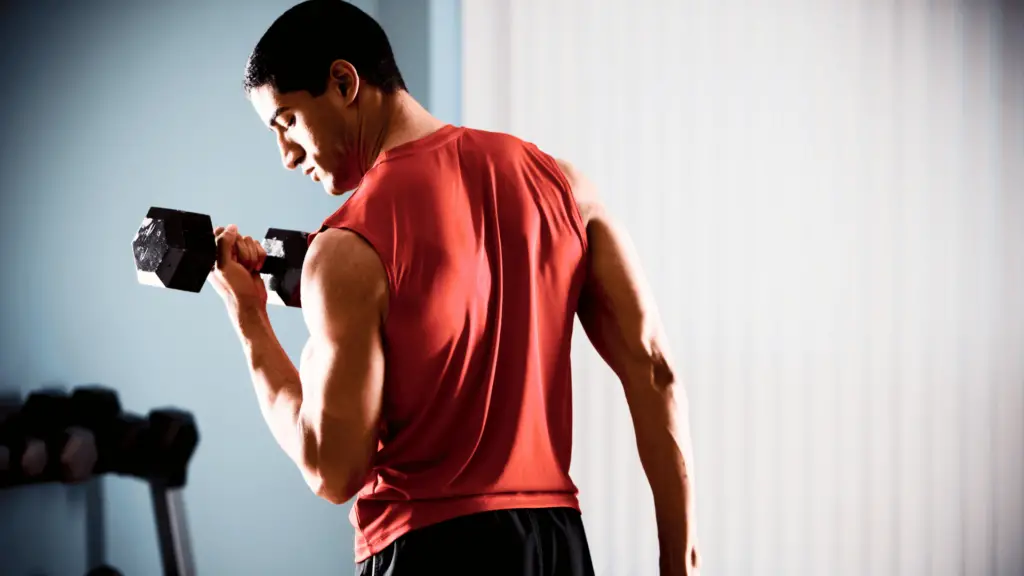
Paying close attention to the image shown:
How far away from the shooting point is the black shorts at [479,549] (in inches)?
35.1

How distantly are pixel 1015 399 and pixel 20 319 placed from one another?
7.17 ft

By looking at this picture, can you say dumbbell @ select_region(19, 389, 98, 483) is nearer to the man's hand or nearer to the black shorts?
the man's hand

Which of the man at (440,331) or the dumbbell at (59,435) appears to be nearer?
the man at (440,331)

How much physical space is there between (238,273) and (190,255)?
0.06 metres

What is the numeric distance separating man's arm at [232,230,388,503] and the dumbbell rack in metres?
0.76

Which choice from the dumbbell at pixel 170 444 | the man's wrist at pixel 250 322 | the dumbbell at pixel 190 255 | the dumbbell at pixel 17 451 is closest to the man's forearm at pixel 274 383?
the man's wrist at pixel 250 322

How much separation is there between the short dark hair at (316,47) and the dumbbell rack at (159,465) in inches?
29.1

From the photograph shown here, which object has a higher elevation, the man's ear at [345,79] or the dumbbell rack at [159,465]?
the man's ear at [345,79]

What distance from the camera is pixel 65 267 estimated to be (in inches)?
57.8

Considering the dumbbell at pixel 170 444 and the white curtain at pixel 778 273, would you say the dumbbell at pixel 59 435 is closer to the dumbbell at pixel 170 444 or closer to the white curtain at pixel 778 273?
the dumbbell at pixel 170 444

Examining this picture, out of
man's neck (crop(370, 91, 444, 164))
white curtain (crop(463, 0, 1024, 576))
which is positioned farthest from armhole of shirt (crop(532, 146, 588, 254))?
white curtain (crop(463, 0, 1024, 576))

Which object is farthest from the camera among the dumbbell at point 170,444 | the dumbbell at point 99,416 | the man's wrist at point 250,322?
the dumbbell at point 170,444

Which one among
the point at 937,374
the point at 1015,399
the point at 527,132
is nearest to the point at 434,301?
the point at 527,132

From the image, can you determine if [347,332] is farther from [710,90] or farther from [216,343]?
[710,90]
